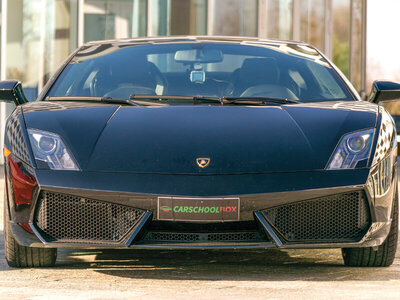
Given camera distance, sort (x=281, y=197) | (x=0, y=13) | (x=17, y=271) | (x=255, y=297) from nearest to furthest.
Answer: (x=255, y=297)
(x=281, y=197)
(x=17, y=271)
(x=0, y=13)

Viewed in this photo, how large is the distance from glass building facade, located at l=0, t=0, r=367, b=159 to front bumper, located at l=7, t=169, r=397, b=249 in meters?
10.8

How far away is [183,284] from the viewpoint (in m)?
4.77

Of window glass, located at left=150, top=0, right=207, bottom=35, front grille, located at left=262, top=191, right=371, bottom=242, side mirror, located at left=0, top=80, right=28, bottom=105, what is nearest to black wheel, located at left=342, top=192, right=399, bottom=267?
front grille, located at left=262, top=191, right=371, bottom=242

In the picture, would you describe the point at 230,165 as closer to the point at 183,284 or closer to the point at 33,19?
the point at 183,284

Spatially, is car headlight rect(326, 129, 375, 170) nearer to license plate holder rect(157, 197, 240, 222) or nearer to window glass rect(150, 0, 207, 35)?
license plate holder rect(157, 197, 240, 222)

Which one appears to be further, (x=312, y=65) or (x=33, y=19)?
(x=33, y=19)

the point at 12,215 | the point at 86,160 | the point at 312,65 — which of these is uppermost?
the point at 312,65

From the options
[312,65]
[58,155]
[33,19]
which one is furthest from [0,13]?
[58,155]

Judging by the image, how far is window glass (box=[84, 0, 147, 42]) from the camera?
16.2 metres

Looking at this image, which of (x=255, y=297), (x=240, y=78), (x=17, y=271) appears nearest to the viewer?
(x=255, y=297)

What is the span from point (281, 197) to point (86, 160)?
0.95 m

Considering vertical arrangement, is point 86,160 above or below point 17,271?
above

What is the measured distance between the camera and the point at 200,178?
15.7 feet

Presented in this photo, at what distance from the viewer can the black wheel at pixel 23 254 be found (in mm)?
5215
